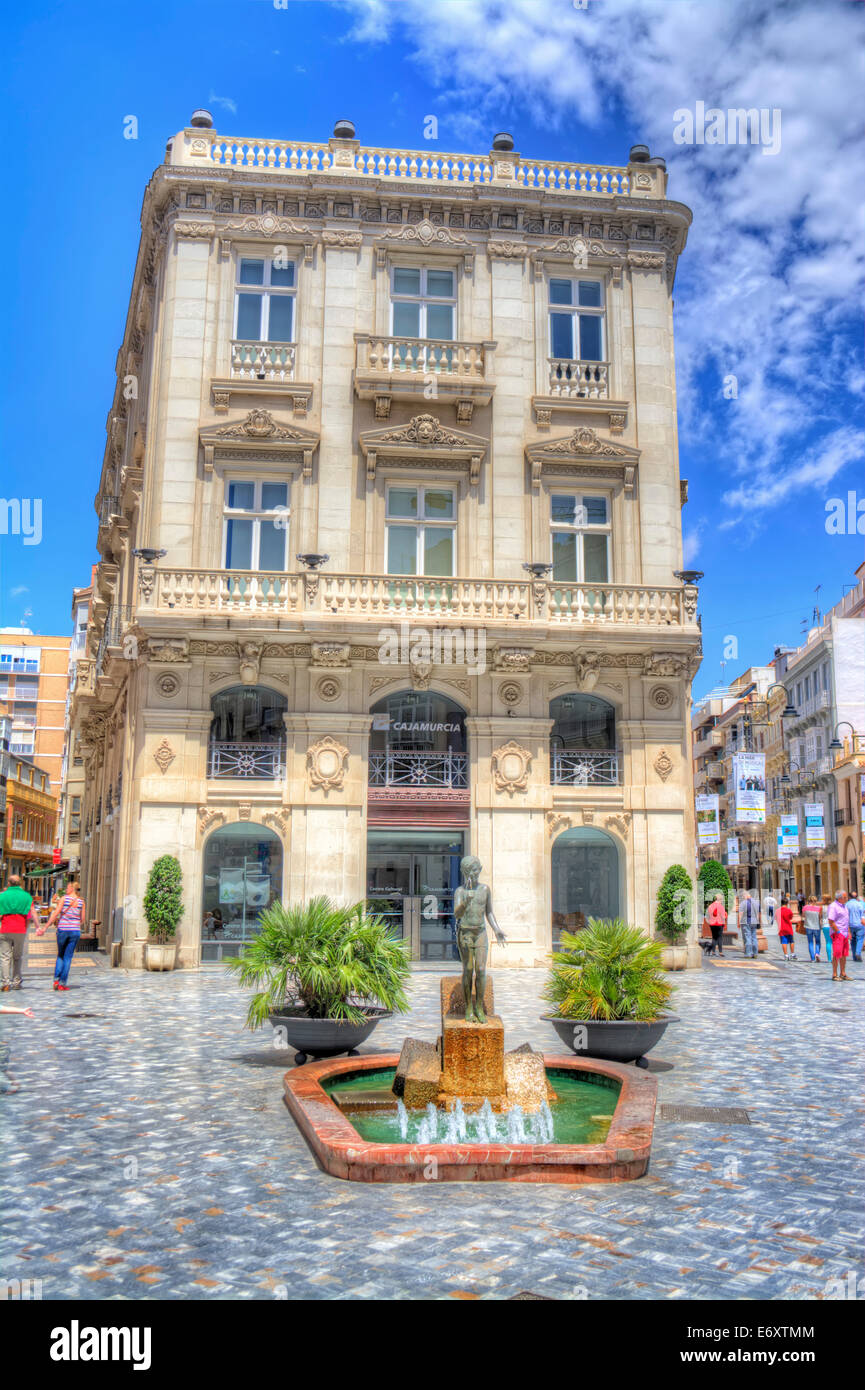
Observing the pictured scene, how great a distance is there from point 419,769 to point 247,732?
397 centimetres

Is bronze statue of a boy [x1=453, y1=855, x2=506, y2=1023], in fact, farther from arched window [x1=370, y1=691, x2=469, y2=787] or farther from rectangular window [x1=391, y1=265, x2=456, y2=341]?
rectangular window [x1=391, y1=265, x2=456, y2=341]

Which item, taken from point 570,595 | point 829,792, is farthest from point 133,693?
point 829,792

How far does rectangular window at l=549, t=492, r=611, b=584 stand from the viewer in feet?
89.7

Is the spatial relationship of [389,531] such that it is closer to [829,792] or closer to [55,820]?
[829,792]

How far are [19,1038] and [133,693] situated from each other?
1401 cm

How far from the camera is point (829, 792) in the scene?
71.0 metres

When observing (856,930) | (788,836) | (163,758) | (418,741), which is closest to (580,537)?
(418,741)

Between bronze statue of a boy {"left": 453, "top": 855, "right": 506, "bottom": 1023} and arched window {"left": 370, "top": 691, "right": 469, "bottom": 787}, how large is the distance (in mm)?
15117

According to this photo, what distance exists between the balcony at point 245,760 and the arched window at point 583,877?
261 inches

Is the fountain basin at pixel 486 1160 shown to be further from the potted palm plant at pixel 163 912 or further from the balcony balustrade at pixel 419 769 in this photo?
the balcony balustrade at pixel 419 769

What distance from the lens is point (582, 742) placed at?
2659 cm

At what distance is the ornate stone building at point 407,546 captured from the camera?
25.0 m

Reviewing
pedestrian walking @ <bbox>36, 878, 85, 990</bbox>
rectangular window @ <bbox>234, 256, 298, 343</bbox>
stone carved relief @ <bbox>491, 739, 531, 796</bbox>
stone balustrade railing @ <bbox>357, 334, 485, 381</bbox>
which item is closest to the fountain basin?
pedestrian walking @ <bbox>36, 878, 85, 990</bbox>

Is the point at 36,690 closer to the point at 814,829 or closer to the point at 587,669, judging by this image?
the point at 814,829
